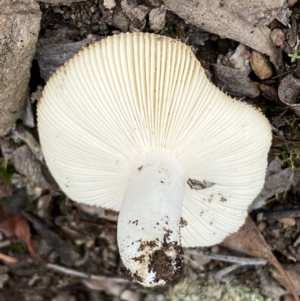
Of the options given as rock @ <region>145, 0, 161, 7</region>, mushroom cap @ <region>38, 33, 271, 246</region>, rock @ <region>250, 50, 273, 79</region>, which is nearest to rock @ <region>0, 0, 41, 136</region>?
mushroom cap @ <region>38, 33, 271, 246</region>

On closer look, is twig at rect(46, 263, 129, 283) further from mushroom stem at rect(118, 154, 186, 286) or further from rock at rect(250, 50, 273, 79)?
rock at rect(250, 50, 273, 79)

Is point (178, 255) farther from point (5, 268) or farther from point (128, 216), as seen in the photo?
point (5, 268)

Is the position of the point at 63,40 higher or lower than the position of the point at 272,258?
higher

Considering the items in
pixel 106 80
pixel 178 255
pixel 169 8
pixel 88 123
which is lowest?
pixel 178 255

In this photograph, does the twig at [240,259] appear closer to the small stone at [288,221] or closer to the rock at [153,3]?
the small stone at [288,221]

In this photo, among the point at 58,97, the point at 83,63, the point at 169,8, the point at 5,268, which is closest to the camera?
the point at 83,63

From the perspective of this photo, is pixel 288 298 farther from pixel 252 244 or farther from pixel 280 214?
pixel 280 214

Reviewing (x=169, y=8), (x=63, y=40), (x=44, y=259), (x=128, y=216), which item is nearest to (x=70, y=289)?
(x=44, y=259)
